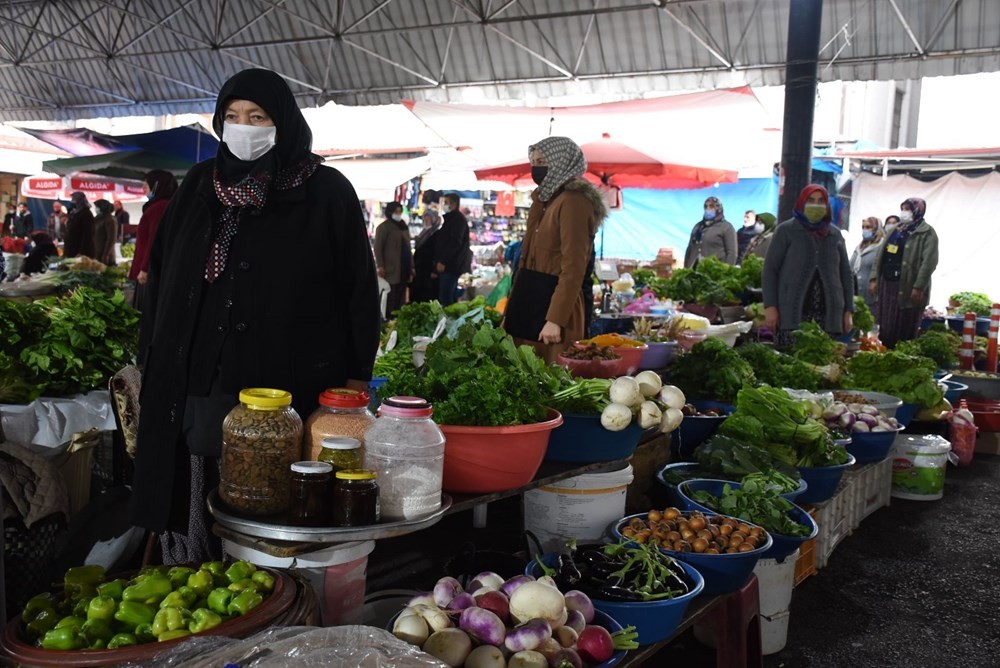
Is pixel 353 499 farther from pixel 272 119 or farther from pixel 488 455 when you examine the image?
pixel 272 119

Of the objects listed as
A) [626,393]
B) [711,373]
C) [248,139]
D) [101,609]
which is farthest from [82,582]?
[711,373]

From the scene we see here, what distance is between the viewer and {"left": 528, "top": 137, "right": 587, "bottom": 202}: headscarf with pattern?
429 cm

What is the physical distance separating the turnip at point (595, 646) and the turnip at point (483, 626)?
Answer: 23 centimetres

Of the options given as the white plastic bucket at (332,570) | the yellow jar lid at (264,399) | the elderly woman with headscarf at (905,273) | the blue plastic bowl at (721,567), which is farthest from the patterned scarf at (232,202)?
the elderly woman with headscarf at (905,273)

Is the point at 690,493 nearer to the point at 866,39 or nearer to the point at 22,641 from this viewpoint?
the point at 22,641

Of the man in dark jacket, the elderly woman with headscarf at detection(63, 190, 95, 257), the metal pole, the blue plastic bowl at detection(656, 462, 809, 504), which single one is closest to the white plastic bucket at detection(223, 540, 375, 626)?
the blue plastic bowl at detection(656, 462, 809, 504)

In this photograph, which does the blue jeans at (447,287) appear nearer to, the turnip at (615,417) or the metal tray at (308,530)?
the turnip at (615,417)

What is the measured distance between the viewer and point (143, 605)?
1886 mm

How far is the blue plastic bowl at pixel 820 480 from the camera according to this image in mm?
4227

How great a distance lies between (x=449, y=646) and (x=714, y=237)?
924 cm

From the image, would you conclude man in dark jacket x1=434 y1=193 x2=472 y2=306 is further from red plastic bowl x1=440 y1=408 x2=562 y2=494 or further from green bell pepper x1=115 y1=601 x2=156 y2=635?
green bell pepper x1=115 y1=601 x2=156 y2=635

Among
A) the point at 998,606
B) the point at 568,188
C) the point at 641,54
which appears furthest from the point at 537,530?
the point at 641,54

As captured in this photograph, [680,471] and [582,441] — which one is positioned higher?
[582,441]

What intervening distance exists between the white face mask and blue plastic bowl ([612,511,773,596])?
1.70m
